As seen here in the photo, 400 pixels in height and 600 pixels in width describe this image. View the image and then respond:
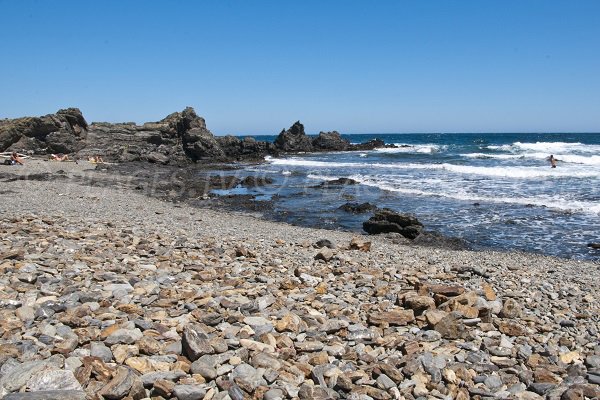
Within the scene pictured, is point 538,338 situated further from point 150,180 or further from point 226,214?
point 150,180

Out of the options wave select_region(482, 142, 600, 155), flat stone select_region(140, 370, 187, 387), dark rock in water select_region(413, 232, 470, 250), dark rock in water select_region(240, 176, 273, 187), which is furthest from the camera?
wave select_region(482, 142, 600, 155)

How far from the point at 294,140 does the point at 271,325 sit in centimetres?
6148

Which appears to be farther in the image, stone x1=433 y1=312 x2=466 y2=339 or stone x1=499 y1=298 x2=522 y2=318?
stone x1=499 y1=298 x2=522 y2=318

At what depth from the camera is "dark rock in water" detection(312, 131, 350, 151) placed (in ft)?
224

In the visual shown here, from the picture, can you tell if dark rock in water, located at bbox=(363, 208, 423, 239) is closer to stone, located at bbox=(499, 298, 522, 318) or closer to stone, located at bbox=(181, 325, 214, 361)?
stone, located at bbox=(499, 298, 522, 318)

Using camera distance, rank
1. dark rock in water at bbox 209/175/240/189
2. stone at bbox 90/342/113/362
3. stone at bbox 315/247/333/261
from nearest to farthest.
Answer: stone at bbox 90/342/113/362 < stone at bbox 315/247/333/261 < dark rock in water at bbox 209/175/240/189

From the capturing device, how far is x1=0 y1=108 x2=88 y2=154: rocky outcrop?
4194 cm

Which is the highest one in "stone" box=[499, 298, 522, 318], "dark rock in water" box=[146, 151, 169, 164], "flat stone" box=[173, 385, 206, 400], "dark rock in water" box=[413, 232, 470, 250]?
"dark rock in water" box=[146, 151, 169, 164]

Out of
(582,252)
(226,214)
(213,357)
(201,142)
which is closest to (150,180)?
(226,214)

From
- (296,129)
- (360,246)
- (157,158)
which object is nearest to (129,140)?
(157,158)

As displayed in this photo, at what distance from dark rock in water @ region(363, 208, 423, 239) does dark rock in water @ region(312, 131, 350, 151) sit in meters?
53.0

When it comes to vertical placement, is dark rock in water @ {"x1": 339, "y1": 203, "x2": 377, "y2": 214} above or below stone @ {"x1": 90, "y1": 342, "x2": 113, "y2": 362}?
below

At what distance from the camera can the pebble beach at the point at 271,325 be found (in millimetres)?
3588

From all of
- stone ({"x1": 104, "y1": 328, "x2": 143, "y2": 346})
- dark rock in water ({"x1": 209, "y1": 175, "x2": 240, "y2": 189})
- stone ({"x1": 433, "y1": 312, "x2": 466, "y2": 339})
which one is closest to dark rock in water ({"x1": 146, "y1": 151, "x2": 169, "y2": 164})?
dark rock in water ({"x1": 209, "y1": 175, "x2": 240, "y2": 189})
